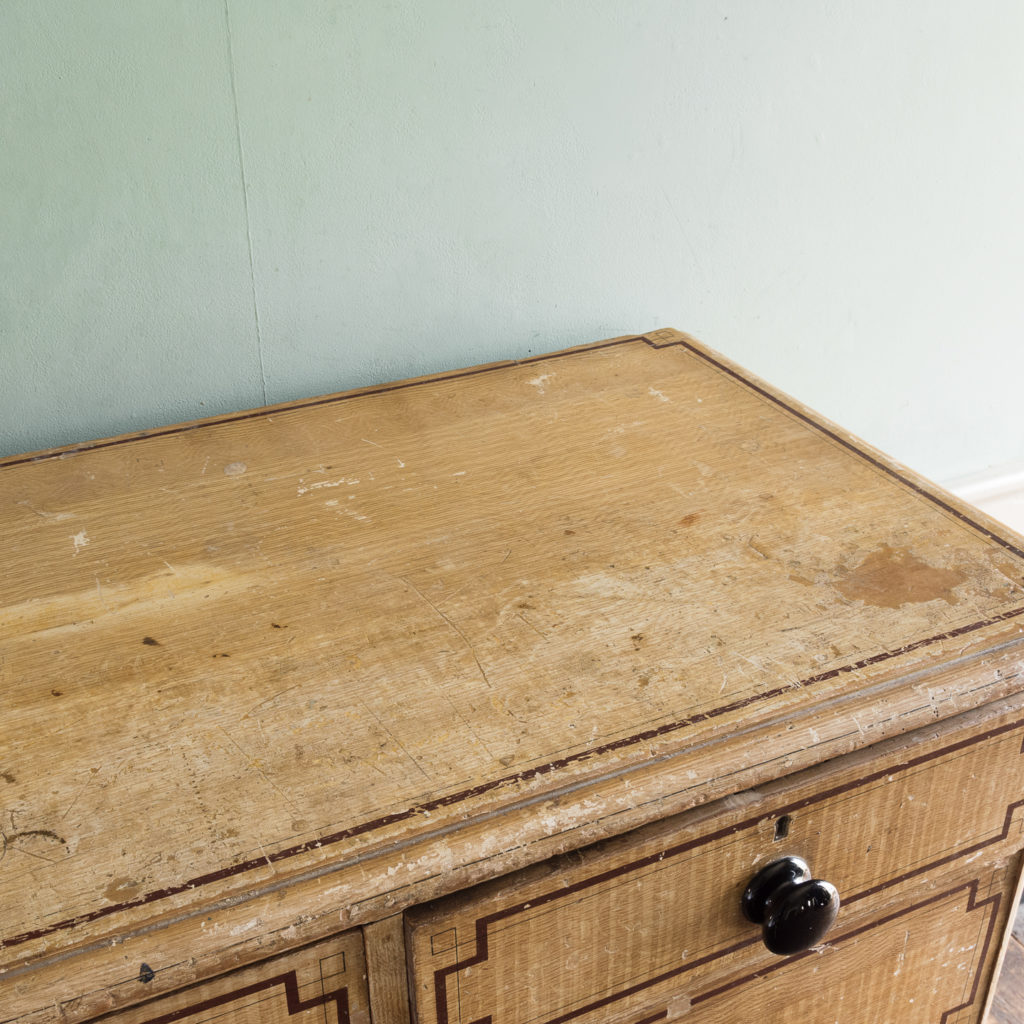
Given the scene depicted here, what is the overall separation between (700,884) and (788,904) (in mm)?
63

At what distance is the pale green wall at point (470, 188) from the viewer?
0.90m

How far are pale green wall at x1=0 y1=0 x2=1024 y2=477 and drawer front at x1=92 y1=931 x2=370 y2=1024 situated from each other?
2.02 feet

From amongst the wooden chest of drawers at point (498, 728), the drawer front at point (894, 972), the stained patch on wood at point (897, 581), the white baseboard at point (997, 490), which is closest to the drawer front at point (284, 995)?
the wooden chest of drawers at point (498, 728)

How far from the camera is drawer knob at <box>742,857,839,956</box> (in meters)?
0.67

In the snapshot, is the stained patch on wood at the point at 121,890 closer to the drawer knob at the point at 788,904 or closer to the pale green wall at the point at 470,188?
the drawer knob at the point at 788,904

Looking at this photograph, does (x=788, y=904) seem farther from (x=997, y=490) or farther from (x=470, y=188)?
(x=997, y=490)

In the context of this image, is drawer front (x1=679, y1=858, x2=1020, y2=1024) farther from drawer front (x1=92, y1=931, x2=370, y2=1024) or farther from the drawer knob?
drawer front (x1=92, y1=931, x2=370, y2=1024)

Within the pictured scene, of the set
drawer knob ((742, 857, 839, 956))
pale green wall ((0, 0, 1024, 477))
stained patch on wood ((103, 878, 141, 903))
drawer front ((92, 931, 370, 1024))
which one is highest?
pale green wall ((0, 0, 1024, 477))

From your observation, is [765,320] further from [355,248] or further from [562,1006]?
[562,1006]

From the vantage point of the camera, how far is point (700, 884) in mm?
651

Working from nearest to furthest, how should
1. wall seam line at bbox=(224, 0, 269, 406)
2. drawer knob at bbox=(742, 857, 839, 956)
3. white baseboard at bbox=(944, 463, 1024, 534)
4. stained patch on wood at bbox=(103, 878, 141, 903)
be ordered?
stained patch on wood at bbox=(103, 878, 141, 903)
drawer knob at bbox=(742, 857, 839, 956)
wall seam line at bbox=(224, 0, 269, 406)
white baseboard at bbox=(944, 463, 1024, 534)

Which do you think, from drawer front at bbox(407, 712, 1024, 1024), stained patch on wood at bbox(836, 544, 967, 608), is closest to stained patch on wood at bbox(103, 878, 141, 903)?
drawer front at bbox(407, 712, 1024, 1024)

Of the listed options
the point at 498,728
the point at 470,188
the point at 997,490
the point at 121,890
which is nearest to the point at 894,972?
the point at 498,728

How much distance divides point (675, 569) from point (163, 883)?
0.41 meters
